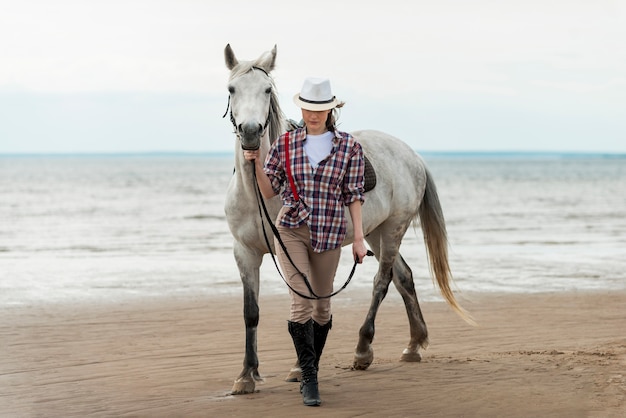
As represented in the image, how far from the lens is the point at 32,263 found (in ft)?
45.6

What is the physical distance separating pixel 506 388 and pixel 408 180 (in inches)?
83.7

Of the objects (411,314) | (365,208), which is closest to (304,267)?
(365,208)

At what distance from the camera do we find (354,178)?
490cm

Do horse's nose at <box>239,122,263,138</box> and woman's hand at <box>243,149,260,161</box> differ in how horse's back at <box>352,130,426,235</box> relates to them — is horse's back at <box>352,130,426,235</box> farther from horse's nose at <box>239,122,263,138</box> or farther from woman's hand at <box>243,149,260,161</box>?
horse's nose at <box>239,122,263,138</box>

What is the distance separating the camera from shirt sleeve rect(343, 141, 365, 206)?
16.0 ft

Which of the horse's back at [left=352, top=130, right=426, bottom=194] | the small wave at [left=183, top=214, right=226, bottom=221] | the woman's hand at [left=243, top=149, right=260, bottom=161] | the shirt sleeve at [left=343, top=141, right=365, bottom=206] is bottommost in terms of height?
the small wave at [left=183, top=214, right=226, bottom=221]

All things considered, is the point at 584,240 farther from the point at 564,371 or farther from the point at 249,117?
the point at 249,117

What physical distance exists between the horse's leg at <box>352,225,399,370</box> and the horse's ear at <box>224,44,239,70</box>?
2.10 metres

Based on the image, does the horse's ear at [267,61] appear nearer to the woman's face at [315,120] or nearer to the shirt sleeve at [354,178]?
the woman's face at [315,120]

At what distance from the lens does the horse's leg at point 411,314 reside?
6.56m

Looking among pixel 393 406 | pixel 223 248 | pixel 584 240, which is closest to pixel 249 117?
pixel 393 406

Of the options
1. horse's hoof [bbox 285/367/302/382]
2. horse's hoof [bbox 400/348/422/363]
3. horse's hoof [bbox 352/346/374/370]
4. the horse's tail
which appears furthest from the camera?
the horse's tail

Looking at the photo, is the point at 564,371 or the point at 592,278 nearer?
the point at 564,371

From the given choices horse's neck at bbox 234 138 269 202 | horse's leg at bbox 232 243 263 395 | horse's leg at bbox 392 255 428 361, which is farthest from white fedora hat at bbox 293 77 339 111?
horse's leg at bbox 392 255 428 361
